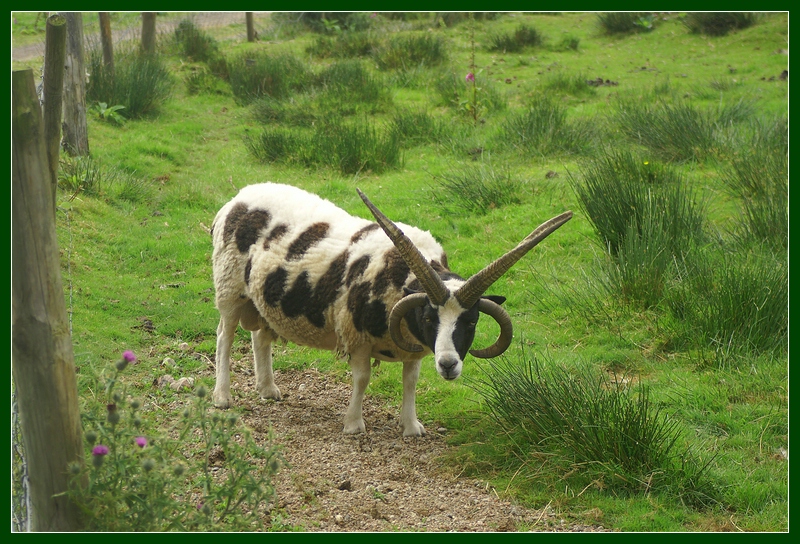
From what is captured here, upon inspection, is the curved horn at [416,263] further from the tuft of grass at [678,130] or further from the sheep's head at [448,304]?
the tuft of grass at [678,130]

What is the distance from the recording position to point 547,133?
36.7 feet

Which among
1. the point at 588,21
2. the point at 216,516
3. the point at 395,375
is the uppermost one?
the point at 588,21

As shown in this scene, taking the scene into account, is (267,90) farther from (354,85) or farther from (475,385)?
(475,385)

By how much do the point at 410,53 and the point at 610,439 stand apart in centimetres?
1095

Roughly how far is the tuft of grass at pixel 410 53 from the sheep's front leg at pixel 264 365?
913cm

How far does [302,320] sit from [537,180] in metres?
4.98

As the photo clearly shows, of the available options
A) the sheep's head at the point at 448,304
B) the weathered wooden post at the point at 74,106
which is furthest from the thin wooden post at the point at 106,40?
the sheep's head at the point at 448,304

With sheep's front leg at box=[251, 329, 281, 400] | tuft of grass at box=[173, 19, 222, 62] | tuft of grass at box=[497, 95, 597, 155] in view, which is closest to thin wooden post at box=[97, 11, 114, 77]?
tuft of grass at box=[173, 19, 222, 62]

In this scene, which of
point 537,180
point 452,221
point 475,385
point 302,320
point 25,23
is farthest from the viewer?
point 25,23

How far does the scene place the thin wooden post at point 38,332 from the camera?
3578 millimetres

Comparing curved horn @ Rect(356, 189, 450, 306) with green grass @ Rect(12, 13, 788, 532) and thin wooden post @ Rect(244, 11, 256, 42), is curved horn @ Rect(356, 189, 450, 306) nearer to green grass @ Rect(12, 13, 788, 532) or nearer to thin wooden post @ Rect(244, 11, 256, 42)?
green grass @ Rect(12, 13, 788, 532)

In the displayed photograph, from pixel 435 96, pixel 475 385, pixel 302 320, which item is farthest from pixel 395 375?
pixel 435 96

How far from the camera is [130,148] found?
1097 centimetres

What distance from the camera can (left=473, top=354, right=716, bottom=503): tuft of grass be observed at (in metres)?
5.02
